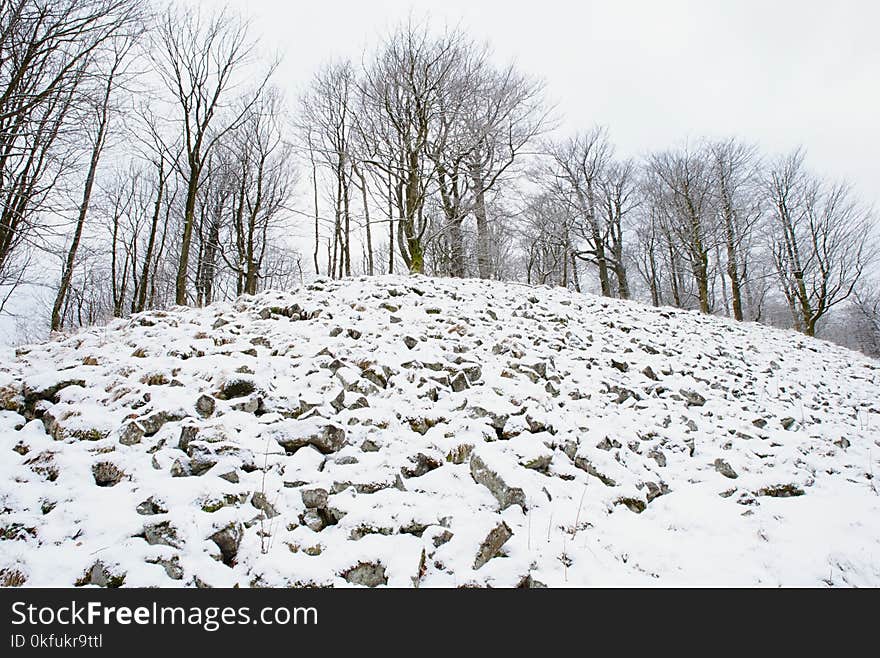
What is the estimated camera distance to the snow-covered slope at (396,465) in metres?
2.93

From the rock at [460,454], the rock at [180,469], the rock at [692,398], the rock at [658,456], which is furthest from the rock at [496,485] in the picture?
the rock at [692,398]

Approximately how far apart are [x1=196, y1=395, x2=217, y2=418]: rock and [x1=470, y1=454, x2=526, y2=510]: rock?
2893 millimetres

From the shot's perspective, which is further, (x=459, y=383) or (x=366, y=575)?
(x=459, y=383)

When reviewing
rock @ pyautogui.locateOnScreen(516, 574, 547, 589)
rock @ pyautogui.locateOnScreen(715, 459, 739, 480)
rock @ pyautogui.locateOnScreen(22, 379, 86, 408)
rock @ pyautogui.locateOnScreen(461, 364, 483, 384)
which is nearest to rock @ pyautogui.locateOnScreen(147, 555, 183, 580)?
rock @ pyautogui.locateOnScreen(516, 574, 547, 589)

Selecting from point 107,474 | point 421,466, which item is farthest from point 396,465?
point 107,474

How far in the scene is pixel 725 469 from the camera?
4867 mm

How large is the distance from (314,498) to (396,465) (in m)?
0.85

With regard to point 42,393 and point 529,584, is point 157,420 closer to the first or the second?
point 42,393
